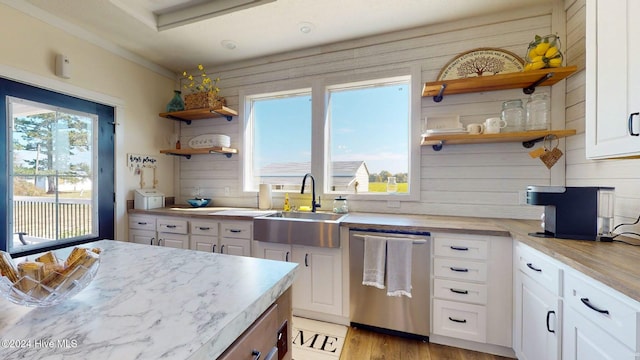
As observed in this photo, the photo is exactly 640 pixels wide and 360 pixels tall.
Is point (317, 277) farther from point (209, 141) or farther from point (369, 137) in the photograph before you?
point (209, 141)

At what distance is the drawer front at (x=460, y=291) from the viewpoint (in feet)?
5.86

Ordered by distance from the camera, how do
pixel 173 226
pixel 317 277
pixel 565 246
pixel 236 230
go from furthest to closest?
pixel 173 226, pixel 236 230, pixel 317 277, pixel 565 246

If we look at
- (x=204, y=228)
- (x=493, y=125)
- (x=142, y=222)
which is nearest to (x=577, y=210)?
(x=493, y=125)

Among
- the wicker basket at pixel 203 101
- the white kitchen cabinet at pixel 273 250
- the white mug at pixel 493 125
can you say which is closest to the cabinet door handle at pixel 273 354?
the white kitchen cabinet at pixel 273 250

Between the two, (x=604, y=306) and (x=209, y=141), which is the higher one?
(x=209, y=141)

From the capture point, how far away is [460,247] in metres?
1.82

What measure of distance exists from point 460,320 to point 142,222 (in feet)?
10.4

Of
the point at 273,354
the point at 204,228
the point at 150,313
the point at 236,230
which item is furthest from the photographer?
the point at 204,228

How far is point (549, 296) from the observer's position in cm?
131

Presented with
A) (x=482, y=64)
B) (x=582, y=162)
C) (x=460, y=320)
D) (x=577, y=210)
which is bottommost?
(x=460, y=320)

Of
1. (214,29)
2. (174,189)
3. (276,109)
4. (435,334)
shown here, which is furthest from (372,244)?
(174,189)

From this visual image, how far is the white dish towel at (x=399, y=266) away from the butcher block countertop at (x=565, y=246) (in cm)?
13

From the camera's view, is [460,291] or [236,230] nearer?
[460,291]

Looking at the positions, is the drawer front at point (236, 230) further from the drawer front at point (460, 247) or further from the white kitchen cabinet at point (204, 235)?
the drawer front at point (460, 247)
